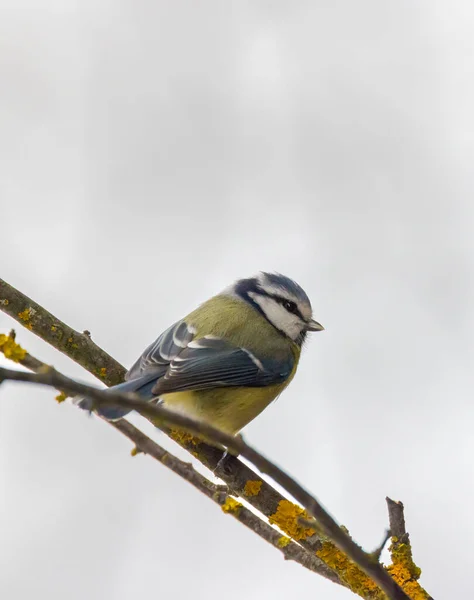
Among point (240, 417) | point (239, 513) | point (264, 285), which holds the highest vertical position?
point (264, 285)

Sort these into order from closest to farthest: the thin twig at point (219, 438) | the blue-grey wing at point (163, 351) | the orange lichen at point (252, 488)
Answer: the thin twig at point (219, 438) < the orange lichen at point (252, 488) < the blue-grey wing at point (163, 351)

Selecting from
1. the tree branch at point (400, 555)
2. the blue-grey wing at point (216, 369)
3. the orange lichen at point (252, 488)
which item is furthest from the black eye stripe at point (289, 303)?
the tree branch at point (400, 555)

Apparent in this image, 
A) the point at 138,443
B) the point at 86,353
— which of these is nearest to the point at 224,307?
the point at 86,353

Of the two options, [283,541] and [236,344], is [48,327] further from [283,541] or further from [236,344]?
[283,541]

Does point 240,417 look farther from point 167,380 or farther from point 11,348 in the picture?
point 11,348

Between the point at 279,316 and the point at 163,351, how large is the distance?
0.57 meters

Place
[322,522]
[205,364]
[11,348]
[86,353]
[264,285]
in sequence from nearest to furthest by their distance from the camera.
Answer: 1. [322,522]
2. [11,348]
3. [86,353]
4. [205,364]
5. [264,285]

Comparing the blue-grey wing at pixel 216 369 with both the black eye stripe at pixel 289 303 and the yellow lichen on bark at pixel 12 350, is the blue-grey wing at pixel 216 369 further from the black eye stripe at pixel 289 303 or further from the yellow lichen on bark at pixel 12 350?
the yellow lichen on bark at pixel 12 350

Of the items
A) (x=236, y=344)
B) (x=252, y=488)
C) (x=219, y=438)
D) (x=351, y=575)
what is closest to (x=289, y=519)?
(x=252, y=488)

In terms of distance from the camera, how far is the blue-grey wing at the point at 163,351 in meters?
2.11

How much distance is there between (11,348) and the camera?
1.35m

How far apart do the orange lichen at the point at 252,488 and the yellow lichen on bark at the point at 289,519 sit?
0.09 metres

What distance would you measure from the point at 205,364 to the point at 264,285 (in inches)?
23.1

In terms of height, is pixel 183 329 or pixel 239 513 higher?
pixel 183 329
